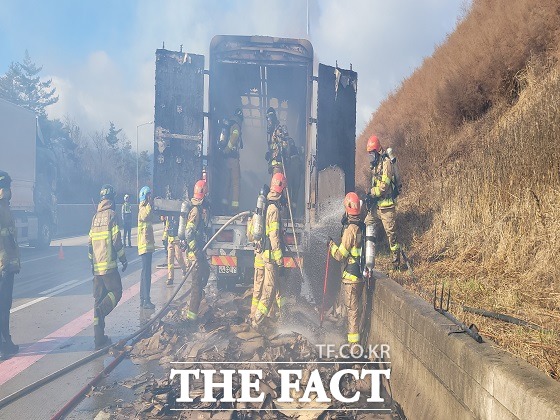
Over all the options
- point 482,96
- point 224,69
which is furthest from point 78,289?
point 482,96

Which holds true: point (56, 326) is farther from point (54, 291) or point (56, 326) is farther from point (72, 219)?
point (72, 219)

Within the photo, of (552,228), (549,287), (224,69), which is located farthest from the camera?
(224,69)

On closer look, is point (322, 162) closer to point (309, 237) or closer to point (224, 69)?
point (309, 237)

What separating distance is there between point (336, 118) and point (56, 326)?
5.40 meters

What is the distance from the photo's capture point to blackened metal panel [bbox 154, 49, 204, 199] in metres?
8.66

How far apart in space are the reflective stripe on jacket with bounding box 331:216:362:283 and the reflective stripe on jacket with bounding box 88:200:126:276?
9.58 feet

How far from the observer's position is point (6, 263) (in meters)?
6.45

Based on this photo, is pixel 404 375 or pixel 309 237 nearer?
pixel 404 375

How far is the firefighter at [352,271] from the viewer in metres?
5.69

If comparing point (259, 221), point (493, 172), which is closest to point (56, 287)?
point (259, 221)

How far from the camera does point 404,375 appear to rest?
4.39 meters

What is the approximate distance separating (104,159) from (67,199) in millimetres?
27013

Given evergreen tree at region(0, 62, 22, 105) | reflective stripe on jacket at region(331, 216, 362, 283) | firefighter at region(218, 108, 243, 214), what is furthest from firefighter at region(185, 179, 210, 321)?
evergreen tree at region(0, 62, 22, 105)

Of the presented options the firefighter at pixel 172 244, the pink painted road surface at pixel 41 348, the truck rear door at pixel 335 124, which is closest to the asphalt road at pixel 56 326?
the pink painted road surface at pixel 41 348
